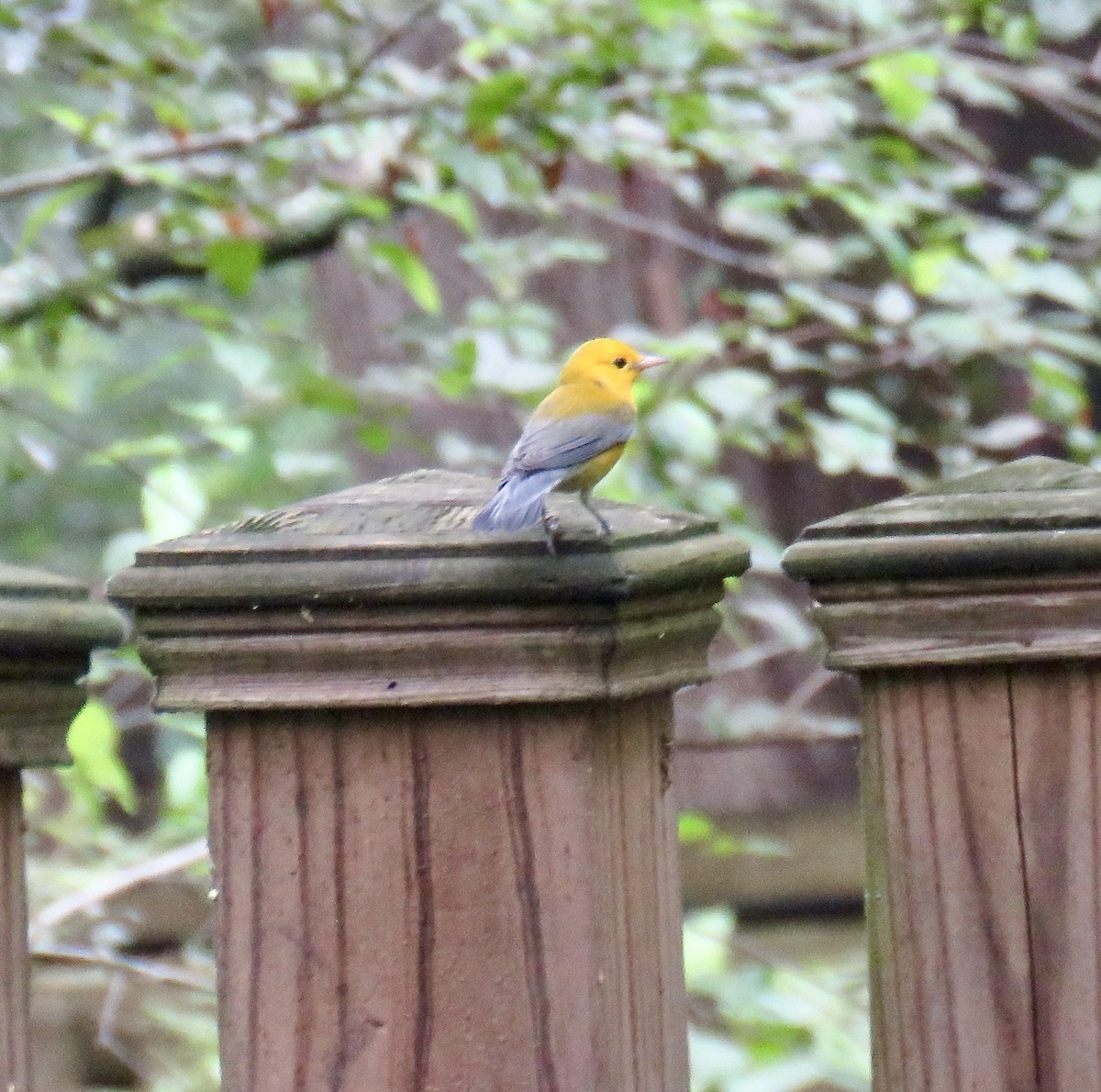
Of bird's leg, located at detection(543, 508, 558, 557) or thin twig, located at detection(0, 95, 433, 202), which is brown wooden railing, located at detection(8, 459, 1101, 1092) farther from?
thin twig, located at detection(0, 95, 433, 202)

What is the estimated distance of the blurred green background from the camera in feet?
7.08

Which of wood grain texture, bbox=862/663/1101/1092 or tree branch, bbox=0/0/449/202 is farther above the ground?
tree branch, bbox=0/0/449/202

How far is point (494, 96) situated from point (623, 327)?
0.91m

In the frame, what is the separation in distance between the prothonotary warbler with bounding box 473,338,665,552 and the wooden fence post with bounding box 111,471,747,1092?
0.10 ft

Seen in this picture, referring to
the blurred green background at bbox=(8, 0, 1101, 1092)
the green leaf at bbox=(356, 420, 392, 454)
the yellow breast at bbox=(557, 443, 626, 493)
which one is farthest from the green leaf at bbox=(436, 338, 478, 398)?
the yellow breast at bbox=(557, 443, 626, 493)

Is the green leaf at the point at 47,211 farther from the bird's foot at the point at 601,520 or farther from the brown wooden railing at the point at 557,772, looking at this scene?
the bird's foot at the point at 601,520

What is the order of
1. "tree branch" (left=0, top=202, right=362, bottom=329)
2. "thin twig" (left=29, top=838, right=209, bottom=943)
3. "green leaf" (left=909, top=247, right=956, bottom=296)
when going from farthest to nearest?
"green leaf" (left=909, top=247, right=956, bottom=296), "tree branch" (left=0, top=202, right=362, bottom=329), "thin twig" (left=29, top=838, right=209, bottom=943)

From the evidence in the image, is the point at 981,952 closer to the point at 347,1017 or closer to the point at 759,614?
the point at 347,1017

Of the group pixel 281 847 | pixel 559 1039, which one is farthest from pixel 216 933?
pixel 559 1039

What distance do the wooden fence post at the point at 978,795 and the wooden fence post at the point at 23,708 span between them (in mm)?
459

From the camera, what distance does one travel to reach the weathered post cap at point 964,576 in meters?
0.92

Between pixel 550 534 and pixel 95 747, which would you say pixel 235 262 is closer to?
pixel 95 747

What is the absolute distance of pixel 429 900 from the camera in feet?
2.84

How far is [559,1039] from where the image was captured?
858 mm
